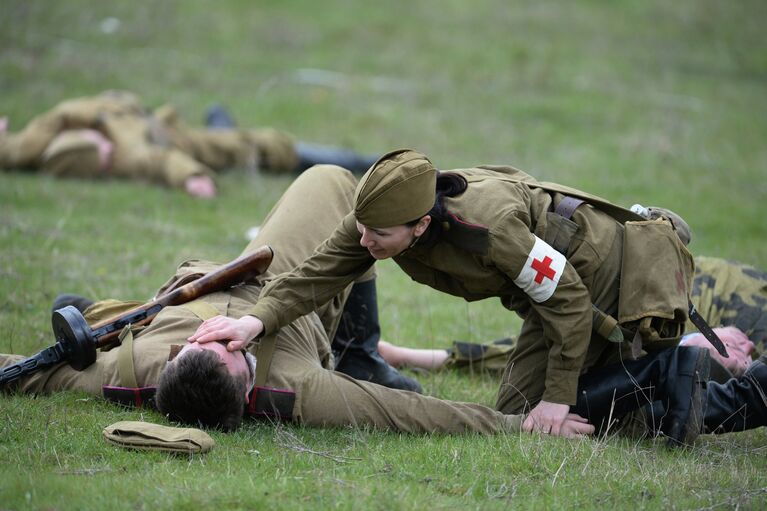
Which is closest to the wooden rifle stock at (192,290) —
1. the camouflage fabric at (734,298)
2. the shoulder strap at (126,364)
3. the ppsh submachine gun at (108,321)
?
the ppsh submachine gun at (108,321)

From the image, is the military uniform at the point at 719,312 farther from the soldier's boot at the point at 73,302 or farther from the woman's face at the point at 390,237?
the soldier's boot at the point at 73,302

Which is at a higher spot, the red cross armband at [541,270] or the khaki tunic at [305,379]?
the red cross armband at [541,270]

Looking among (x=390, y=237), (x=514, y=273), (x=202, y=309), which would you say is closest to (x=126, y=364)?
(x=202, y=309)

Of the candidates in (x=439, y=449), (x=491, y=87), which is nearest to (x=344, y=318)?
(x=439, y=449)

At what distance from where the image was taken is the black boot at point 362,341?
234 inches

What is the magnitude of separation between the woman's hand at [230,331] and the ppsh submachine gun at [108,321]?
0.50 meters

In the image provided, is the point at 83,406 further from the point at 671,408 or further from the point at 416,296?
the point at 416,296

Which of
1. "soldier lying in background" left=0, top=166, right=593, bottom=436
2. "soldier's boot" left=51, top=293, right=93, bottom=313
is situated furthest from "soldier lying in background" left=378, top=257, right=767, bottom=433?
"soldier's boot" left=51, top=293, right=93, bottom=313

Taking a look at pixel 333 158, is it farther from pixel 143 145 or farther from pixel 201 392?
pixel 201 392

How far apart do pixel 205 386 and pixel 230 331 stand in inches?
12.6

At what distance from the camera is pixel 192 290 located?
17.3 ft

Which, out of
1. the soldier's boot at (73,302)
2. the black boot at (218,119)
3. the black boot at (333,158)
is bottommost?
the soldier's boot at (73,302)

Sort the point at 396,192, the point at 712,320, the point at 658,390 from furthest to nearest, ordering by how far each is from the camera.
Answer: the point at 712,320
the point at 658,390
the point at 396,192

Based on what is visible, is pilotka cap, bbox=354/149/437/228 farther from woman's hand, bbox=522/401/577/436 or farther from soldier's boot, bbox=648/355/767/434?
soldier's boot, bbox=648/355/767/434
